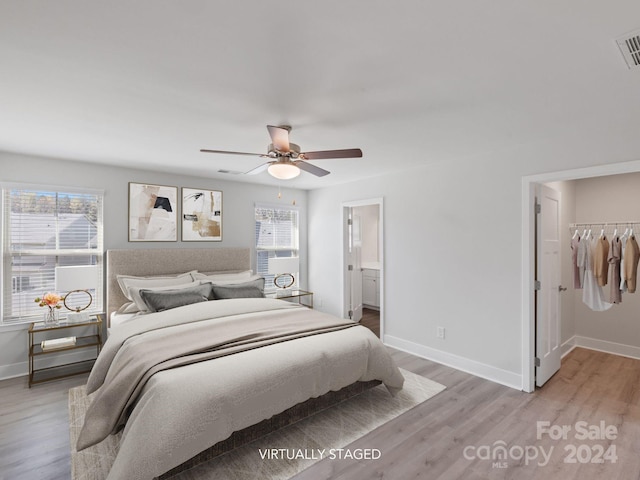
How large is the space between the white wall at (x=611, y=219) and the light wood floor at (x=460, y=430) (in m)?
0.63

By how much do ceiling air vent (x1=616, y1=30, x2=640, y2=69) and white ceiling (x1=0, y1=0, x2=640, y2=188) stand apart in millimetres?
36

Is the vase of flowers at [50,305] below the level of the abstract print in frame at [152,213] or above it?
below

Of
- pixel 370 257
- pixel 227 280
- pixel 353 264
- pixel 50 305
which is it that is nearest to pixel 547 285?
pixel 353 264

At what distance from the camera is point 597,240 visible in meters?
3.83

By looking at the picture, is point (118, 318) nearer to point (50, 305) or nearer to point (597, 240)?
point (50, 305)

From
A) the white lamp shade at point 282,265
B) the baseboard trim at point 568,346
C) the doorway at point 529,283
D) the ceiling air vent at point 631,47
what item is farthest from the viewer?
the white lamp shade at point 282,265

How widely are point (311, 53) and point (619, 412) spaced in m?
3.80

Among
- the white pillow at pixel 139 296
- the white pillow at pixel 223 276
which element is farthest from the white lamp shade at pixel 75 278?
the white pillow at pixel 223 276

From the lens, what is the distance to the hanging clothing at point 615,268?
3.54 m

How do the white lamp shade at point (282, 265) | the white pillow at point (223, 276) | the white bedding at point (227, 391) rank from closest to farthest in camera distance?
the white bedding at point (227, 391) < the white pillow at point (223, 276) < the white lamp shade at point (282, 265)

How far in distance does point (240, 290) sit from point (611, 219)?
4953mm

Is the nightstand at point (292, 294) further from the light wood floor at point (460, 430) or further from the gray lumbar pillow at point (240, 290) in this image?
the light wood floor at point (460, 430)

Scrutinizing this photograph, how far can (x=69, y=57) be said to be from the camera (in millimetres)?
1688

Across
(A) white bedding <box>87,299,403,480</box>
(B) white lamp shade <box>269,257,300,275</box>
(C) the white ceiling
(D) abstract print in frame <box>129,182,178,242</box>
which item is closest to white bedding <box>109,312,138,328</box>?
(D) abstract print in frame <box>129,182,178,242</box>
